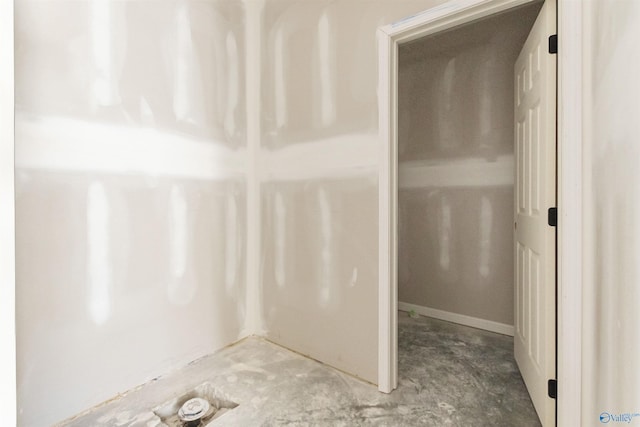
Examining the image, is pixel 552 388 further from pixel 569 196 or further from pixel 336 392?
pixel 336 392

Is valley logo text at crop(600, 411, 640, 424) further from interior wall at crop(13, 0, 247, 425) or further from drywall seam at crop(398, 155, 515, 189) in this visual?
interior wall at crop(13, 0, 247, 425)

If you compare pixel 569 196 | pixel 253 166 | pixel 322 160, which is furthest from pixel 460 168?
pixel 253 166

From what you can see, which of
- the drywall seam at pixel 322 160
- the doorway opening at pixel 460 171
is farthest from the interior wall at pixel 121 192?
the doorway opening at pixel 460 171

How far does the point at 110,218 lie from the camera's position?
71.5 inches

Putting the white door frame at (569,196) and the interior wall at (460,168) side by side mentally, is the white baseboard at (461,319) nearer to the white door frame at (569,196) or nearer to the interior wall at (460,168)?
the interior wall at (460,168)

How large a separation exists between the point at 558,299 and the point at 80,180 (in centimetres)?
238

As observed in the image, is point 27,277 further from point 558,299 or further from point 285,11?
point 558,299

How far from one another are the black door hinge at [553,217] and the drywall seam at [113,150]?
77.7 inches

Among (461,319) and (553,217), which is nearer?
(553,217)

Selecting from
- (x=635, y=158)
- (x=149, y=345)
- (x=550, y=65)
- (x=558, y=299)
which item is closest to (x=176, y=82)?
(x=149, y=345)

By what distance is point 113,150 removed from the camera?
5.97 feet
